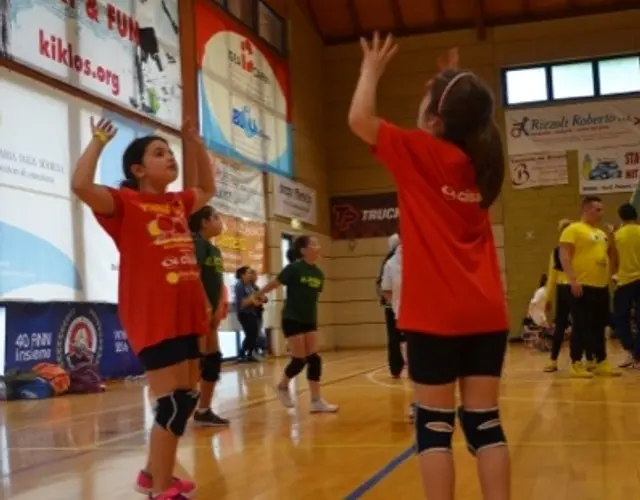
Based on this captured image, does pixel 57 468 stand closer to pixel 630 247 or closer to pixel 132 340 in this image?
pixel 132 340

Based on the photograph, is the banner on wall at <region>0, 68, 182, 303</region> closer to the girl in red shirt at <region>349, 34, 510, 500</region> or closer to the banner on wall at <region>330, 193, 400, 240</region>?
the girl in red shirt at <region>349, 34, 510, 500</region>

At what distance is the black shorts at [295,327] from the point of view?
18.5 feet

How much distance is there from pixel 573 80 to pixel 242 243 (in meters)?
7.79

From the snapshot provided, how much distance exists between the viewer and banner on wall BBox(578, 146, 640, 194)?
1645cm

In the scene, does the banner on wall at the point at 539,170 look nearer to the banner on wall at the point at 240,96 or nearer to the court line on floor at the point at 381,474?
the banner on wall at the point at 240,96

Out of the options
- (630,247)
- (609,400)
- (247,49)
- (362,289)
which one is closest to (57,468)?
(609,400)

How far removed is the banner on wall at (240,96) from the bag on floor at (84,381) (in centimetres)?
483

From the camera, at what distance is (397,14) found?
17.3 m

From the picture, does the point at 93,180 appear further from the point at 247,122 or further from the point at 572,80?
the point at 572,80

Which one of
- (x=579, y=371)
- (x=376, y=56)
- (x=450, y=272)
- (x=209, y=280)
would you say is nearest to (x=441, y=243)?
(x=450, y=272)

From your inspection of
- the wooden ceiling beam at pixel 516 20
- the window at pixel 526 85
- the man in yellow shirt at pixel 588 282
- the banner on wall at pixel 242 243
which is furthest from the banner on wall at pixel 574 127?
the man in yellow shirt at pixel 588 282

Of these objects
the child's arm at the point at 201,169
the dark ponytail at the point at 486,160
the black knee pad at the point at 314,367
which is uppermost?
the child's arm at the point at 201,169

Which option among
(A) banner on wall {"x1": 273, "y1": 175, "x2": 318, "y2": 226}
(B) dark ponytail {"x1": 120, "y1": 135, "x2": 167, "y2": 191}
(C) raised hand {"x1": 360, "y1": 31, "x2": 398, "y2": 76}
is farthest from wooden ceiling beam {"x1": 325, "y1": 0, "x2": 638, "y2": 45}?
(C) raised hand {"x1": 360, "y1": 31, "x2": 398, "y2": 76}

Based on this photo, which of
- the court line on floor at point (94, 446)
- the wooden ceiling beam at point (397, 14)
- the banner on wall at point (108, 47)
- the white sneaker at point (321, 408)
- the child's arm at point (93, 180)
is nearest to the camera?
the child's arm at point (93, 180)
